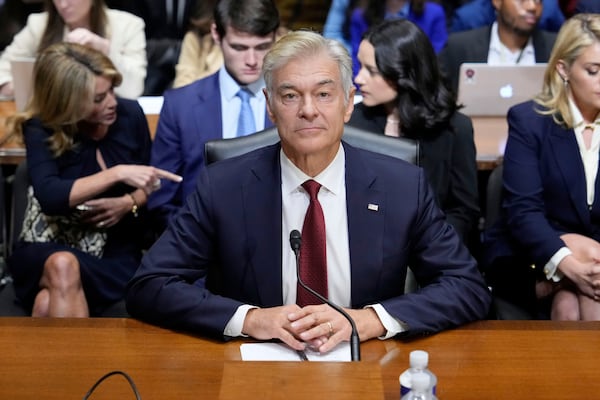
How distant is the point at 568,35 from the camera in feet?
10.1

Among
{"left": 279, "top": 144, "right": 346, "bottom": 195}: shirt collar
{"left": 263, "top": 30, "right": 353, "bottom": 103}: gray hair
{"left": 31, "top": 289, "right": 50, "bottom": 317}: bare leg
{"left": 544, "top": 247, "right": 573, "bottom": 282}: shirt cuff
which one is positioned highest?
{"left": 263, "top": 30, "right": 353, "bottom": 103}: gray hair

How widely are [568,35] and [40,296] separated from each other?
175cm

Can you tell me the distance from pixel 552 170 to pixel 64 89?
1512mm

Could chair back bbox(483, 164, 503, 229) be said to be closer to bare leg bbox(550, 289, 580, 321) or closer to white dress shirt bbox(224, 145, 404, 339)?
bare leg bbox(550, 289, 580, 321)

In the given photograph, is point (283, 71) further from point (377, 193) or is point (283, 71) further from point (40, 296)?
point (40, 296)

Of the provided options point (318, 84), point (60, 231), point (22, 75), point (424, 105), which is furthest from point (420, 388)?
point (22, 75)

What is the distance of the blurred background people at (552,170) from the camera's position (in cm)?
299

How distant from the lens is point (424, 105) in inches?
131

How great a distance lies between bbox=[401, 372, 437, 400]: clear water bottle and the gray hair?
0.81m

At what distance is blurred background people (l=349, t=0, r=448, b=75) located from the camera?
5.14 m

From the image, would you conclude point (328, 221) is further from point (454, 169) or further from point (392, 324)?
point (454, 169)

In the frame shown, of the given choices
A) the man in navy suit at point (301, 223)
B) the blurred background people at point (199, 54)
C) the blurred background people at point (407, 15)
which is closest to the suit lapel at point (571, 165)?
the man in navy suit at point (301, 223)

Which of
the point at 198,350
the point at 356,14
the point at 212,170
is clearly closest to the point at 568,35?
the point at 212,170

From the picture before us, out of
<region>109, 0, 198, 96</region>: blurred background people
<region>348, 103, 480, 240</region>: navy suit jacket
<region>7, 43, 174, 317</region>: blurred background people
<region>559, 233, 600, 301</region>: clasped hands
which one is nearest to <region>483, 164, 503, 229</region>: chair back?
<region>348, 103, 480, 240</region>: navy suit jacket
